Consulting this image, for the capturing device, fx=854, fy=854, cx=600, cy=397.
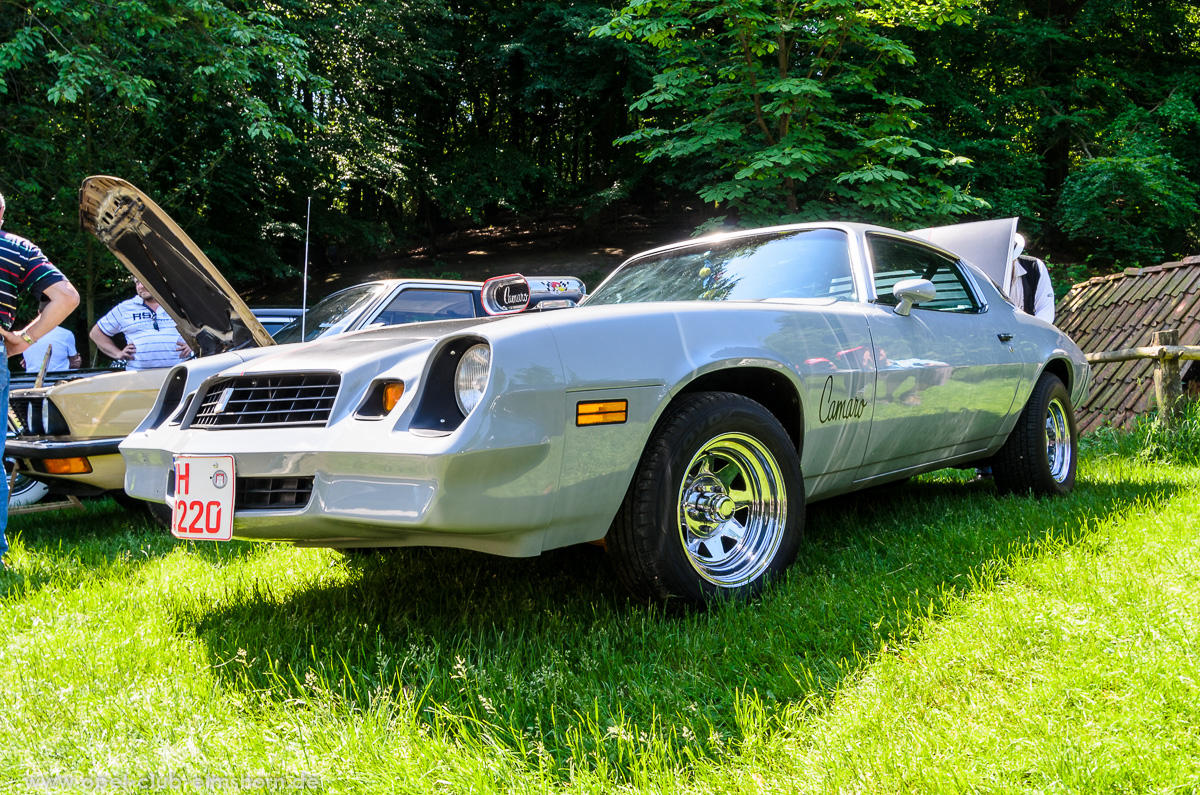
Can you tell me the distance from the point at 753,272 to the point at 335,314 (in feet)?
12.4

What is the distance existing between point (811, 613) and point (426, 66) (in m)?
18.5

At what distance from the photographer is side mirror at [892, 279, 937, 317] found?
3.51 metres

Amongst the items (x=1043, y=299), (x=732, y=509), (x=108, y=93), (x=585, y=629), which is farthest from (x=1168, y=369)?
(x=108, y=93)

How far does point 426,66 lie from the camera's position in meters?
18.8

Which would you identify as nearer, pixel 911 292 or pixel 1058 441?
pixel 911 292

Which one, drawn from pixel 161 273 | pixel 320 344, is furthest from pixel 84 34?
pixel 320 344

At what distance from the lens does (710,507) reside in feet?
9.17

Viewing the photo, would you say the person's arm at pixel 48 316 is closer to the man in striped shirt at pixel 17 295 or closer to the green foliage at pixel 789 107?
the man in striped shirt at pixel 17 295

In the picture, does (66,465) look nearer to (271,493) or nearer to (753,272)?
(271,493)

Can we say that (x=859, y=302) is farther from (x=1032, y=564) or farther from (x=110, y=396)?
(x=110, y=396)

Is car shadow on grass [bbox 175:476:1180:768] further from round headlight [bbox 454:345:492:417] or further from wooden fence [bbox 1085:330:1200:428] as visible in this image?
wooden fence [bbox 1085:330:1200:428]

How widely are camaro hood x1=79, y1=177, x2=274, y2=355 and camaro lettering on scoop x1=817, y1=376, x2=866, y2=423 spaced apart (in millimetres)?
3148

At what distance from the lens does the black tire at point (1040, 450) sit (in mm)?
4422

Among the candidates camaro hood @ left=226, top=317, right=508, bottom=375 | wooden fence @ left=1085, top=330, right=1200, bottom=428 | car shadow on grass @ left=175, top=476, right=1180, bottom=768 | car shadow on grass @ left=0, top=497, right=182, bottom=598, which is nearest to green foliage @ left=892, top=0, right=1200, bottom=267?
wooden fence @ left=1085, top=330, right=1200, bottom=428
